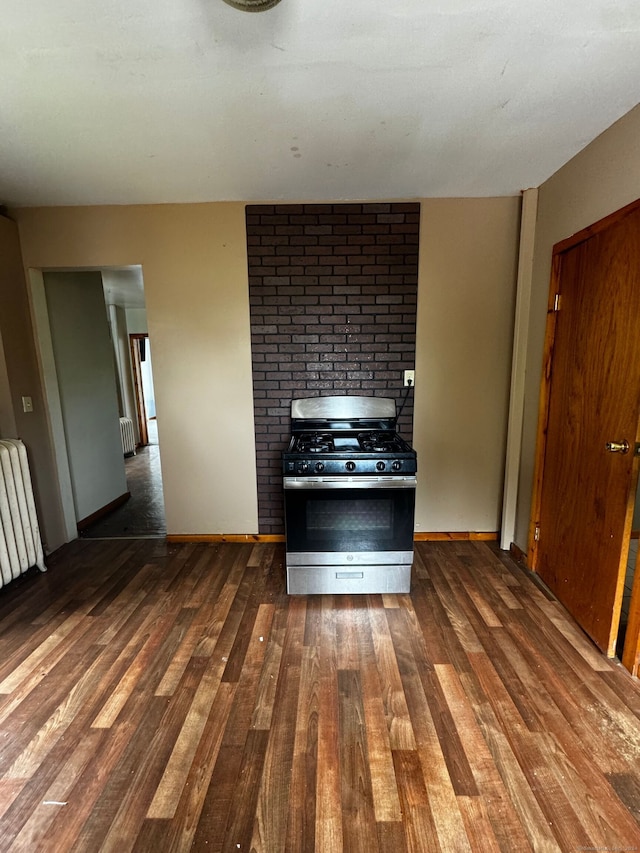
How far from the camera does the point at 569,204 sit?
211cm

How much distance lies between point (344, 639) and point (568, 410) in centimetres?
178

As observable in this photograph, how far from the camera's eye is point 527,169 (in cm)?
220

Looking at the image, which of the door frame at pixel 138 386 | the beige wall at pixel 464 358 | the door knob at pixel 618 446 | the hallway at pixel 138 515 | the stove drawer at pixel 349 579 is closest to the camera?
the door knob at pixel 618 446

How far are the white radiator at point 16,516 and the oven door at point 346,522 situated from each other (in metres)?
1.78

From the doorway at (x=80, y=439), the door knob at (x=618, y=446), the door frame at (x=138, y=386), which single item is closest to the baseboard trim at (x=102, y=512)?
the doorway at (x=80, y=439)

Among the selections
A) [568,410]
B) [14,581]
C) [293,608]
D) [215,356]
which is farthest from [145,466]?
[568,410]

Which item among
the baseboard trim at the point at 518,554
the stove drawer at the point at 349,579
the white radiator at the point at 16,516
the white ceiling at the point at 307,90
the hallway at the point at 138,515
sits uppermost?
the white ceiling at the point at 307,90

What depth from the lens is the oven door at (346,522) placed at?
2180 mm

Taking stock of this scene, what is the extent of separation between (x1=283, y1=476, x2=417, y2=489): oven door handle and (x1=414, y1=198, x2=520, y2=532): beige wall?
2.55 feet

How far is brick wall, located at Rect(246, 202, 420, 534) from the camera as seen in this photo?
2.63 m

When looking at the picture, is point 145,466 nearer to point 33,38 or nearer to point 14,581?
point 14,581

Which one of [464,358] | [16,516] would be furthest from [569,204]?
[16,516]

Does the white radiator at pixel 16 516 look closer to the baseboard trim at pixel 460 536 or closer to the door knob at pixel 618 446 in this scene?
the baseboard trim at pixel 460 536

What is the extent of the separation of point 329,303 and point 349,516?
1531mm
